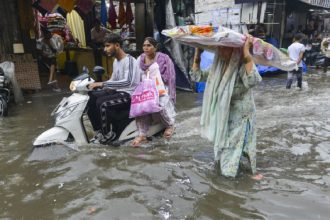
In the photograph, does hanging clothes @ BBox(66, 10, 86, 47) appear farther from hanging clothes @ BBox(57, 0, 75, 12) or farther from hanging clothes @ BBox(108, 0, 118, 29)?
hanging clothes @ BBox(57, 0, 75, 12)

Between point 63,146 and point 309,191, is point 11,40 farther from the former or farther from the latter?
point 309,191

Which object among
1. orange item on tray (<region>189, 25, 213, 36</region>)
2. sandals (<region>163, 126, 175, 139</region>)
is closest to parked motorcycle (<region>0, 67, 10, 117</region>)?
sandals (<region>163, 126, 175, 139</region>)

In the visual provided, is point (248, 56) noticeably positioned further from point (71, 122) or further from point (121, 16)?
point (121, 16)

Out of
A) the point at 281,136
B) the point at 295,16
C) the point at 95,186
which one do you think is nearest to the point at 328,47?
the point at 295,16

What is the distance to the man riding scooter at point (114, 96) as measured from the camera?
15.9 ft

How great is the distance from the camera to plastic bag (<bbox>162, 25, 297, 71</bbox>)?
11.6 ft

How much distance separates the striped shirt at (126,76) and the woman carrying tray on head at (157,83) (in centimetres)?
18

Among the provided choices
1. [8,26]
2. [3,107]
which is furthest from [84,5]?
[3,107]

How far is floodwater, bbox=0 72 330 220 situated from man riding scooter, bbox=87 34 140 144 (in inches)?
10.2

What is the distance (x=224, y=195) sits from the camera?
11.7ft

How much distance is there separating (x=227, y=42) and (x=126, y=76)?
1759mm

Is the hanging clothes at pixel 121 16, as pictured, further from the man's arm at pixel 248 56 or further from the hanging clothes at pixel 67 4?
the man's arm at pixel 248 56

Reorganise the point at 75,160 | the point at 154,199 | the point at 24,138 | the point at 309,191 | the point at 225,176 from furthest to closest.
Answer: the point at 24,138
the point at 75,160
the point at 225,176
the point at 309,191
the point at 154,199

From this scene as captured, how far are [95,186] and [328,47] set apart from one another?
1313cm
